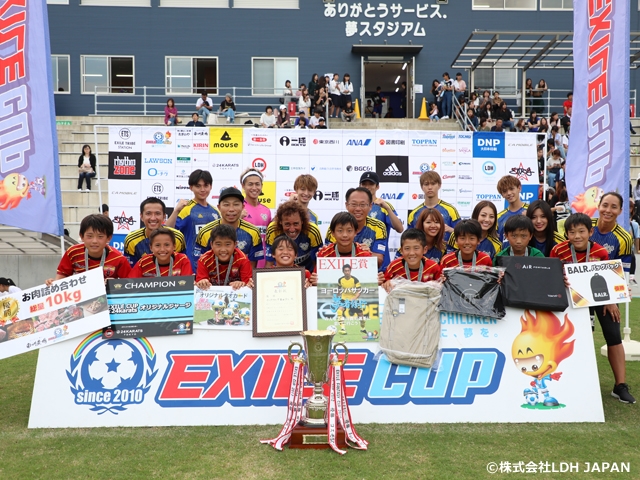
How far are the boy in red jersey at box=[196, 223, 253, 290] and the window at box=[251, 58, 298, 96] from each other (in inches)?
737

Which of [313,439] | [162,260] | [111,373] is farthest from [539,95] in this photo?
[111,373]

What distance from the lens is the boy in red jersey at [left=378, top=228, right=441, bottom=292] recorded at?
4.79 m

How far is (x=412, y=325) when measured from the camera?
4.46 m

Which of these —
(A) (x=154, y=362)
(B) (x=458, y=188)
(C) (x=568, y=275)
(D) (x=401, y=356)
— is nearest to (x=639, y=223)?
(B) (x=458, y=188)

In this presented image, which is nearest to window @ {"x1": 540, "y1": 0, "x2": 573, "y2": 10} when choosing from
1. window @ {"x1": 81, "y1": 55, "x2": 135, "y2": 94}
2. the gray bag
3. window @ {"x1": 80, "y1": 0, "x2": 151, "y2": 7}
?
window @ {"x1": 80, "y1": 0, "x2": 151, "y2": 7}

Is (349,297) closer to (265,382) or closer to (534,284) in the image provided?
(265,382)

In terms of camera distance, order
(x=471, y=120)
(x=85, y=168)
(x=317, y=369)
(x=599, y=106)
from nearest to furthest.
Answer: (x=317, y=369) < (x=599, y=106) < (x=85, y=168) < (x=471, y=120)

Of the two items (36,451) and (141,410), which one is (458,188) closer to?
(141,410)

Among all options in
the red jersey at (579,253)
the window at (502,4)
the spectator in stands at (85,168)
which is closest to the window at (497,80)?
the window at (502,4)

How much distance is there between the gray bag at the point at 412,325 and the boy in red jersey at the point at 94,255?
2281 mm

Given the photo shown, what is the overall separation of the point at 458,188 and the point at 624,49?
2778 mm

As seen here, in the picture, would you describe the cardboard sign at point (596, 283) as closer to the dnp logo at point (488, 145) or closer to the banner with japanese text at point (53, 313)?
the banner with japanese text at point (53, 313)

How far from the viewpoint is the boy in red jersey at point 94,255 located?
4.81m

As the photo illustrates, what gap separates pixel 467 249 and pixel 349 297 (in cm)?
113
